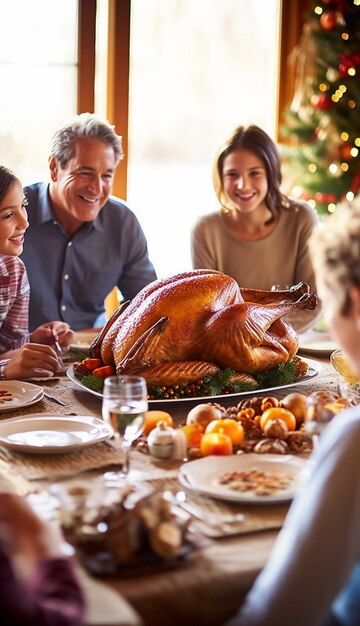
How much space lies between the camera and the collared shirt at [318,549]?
111cm

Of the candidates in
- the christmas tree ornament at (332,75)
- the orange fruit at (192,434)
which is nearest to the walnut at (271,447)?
the orange fruit at (192,434)

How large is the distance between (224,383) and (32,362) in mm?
512


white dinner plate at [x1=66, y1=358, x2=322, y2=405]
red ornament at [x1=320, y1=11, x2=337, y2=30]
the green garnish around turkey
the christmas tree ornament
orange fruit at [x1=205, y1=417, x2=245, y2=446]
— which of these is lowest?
white dinner plate at [x1=66, y1=358, x2=322, y2=405]

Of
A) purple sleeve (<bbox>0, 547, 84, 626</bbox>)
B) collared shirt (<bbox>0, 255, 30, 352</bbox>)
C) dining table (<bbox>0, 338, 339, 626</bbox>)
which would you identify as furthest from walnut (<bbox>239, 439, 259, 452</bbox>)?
collared shirt (<bbox>0, 255, 30, 352</bbox>)

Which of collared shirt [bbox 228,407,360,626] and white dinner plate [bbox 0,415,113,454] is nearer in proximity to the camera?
collared shirt [bbox 228,407,360,626]

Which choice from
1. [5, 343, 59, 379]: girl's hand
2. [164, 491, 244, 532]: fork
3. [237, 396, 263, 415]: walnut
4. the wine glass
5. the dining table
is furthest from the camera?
[5, 343, 59, 379]: girl's hand

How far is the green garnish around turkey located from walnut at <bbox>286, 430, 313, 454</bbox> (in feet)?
1.08

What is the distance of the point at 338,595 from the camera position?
3.78ft

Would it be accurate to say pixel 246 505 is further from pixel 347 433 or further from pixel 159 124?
pixel 159 124

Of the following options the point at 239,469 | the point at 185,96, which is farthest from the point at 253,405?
the point at 185,96

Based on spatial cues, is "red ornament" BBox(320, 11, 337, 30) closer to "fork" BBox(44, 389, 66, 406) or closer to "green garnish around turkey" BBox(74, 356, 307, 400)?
"green garnish around turkey" BBox(74, 356, 307, 400)

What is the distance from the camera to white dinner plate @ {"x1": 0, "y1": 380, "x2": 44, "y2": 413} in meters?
1.96

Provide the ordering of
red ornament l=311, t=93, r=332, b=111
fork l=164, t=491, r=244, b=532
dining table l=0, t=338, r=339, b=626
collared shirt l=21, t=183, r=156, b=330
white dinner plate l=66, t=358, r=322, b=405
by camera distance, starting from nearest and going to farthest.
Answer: dining table l=0, t=338, r=339, b=626 < fork l=164, t=491, r=244, b=532 < white dinner plate l=66, t=358, r=322, b=405 < collared shirt l=21, t=183, r=156, b=330 < red ornament l=311, t=93, r=332, b=111

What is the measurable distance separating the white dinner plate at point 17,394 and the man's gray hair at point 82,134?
1276mm
